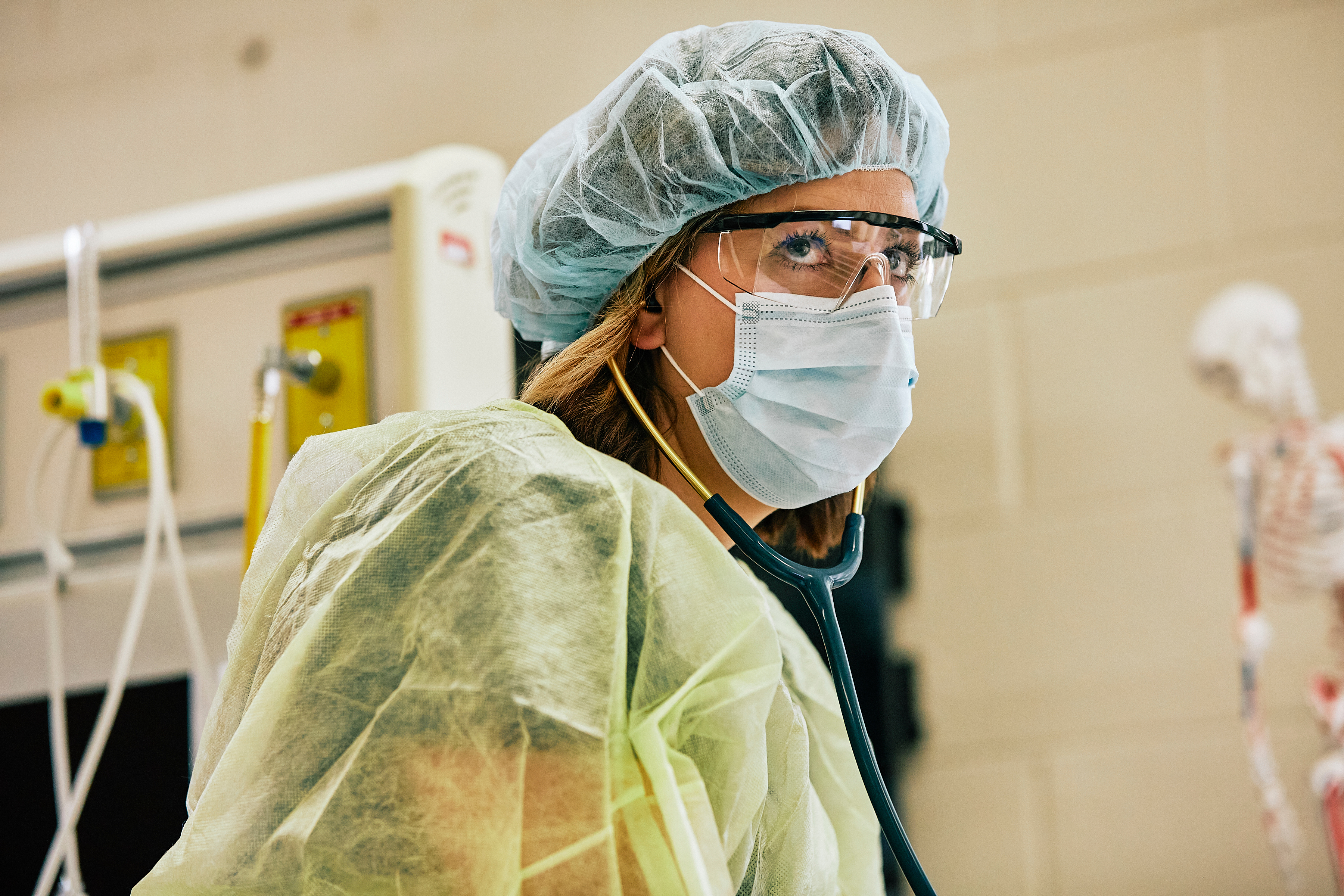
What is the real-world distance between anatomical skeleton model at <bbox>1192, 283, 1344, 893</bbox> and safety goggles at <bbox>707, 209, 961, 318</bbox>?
807 mm

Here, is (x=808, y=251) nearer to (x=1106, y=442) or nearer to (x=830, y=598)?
(x=830, y=598)

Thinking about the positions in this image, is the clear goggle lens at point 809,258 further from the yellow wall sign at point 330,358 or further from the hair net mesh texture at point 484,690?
the yellow wall sign at point 330,358

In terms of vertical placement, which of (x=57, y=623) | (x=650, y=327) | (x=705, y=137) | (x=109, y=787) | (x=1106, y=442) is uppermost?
(x=705, y=137)

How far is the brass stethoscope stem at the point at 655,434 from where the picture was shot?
859 mm

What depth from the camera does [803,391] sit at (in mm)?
906

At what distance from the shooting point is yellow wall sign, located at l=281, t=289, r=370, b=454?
1.20m

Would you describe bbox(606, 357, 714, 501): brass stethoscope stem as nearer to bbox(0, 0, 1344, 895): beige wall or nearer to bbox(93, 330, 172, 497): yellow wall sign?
bbox(93, 330, 172, 497): yellow wall sign

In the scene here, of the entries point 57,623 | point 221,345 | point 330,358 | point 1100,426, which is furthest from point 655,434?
point 1100,426

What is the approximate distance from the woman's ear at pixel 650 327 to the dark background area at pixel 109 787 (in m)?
0.70

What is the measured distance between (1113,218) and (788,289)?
88 cm

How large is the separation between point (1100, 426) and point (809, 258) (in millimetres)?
833

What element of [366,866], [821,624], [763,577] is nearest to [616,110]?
[821,624]

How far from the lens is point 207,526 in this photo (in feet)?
4.16

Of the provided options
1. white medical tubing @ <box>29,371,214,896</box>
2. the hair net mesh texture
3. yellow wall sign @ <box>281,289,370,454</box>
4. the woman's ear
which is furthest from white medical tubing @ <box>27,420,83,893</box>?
the woman's ear
